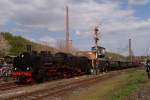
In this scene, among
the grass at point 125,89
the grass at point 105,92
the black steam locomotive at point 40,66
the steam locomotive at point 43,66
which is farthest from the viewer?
the steam locomotive at point 43,66

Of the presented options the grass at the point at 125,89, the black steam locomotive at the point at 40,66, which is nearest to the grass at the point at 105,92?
the grass at the point at 125,89

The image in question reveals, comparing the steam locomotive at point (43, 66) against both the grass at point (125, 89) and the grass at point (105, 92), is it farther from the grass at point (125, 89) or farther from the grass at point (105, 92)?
the grass at point (125, 89)

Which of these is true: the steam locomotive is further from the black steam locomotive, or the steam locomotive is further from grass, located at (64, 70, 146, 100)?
grass, located at (64, 70, 146, 100)

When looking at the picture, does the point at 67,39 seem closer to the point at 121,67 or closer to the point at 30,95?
the point at 121,67

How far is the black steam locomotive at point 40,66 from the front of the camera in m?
35.8

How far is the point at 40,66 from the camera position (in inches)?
1462

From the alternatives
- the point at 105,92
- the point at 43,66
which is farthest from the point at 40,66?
the point at 105,92

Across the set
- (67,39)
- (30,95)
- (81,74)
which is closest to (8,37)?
(67,39)

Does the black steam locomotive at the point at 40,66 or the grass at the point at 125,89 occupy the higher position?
the black steam locomotive at the point at 40,66

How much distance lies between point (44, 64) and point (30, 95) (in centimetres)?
1403

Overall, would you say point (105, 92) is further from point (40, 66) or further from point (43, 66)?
point (43, 66)

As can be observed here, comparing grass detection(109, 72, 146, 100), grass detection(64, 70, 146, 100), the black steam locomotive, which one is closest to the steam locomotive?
the black steam locomotive

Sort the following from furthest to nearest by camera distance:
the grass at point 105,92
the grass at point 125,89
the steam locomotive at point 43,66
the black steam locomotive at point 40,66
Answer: the steam locomotive at point 43,66 → the black steam locomotive at point 40,66 → the grass at point 105,92 → the grass at point 125,89

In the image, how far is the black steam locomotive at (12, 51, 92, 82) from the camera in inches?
1411
